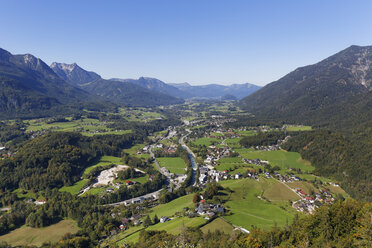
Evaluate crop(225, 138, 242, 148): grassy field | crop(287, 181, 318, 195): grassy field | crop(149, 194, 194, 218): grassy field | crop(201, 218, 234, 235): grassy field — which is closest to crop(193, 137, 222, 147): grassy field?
crop(225, 138, 242, 148): grassy field

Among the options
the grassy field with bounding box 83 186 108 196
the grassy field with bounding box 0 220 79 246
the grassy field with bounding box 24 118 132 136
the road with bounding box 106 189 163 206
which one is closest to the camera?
the grassy field with bounding box 0 220 79 246

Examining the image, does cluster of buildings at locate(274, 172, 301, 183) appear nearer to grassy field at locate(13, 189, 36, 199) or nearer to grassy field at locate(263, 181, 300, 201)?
grassy field at locate(263, 181, 300, 201)

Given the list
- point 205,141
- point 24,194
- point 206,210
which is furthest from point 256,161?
point 24,194

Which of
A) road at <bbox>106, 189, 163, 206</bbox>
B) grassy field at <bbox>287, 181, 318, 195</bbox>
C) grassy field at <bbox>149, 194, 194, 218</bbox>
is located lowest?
road at <bbox>106, 189, 163, 206</bbox>

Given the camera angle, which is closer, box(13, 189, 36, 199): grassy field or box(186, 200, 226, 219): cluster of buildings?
box(186, 200, 226, 219): cluster of buildings

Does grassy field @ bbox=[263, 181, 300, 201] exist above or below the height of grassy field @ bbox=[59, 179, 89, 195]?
below

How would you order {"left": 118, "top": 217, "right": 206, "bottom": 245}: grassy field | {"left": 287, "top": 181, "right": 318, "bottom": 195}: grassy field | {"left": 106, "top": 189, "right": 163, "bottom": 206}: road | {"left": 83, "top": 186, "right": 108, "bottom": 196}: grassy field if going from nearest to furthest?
1. {"left": 118, "top": 217, "right": 206, "bottom": 245}: grassy field
2. {"left": 106, "top": 189, "right": 163, "bottom": 206}: road
3. {"left": 287, "top": 181, "right": 318, "bottom": 195}: grassy field
4. {"left": 83, "top": 186, "right": 108, "bottom": 196}: grassy field

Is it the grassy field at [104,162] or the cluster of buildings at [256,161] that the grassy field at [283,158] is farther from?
the grassy field at [104,162]
